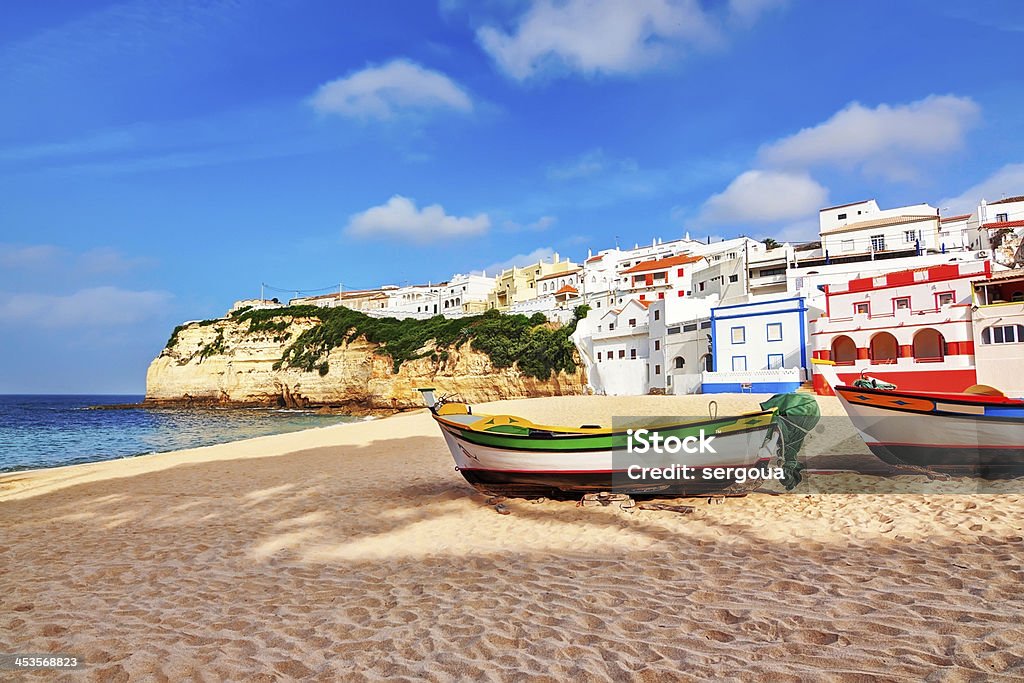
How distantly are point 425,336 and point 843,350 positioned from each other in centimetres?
3757

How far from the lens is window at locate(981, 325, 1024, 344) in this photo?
22.3 m

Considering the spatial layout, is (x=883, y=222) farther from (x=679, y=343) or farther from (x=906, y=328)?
(x=906, y=328)

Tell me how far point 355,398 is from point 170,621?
180ft

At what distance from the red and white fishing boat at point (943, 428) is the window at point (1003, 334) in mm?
16655

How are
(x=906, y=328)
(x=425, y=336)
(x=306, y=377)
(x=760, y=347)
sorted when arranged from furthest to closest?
(x=306, y=377)
(x=425, y=336)
(x=760, y=347)
(x=906, y=328)

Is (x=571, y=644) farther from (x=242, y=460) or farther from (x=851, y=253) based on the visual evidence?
(x=851, y=253)

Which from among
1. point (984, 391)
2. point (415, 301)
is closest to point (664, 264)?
point (415, 301)

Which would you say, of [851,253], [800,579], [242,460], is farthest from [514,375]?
[800,579]

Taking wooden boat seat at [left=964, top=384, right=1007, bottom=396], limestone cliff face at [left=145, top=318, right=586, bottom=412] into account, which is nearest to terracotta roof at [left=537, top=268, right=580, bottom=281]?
limestone cliff face at [left=145, top=318, right=586, bottom=412]

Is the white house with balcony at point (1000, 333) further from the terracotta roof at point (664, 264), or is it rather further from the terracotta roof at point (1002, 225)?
the terracotta roof at point (664, 264)

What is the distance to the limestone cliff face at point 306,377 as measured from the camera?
49.6 meters

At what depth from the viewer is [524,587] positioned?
552 centimetres

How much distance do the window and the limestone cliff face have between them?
978 inches

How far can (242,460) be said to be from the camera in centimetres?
1658
